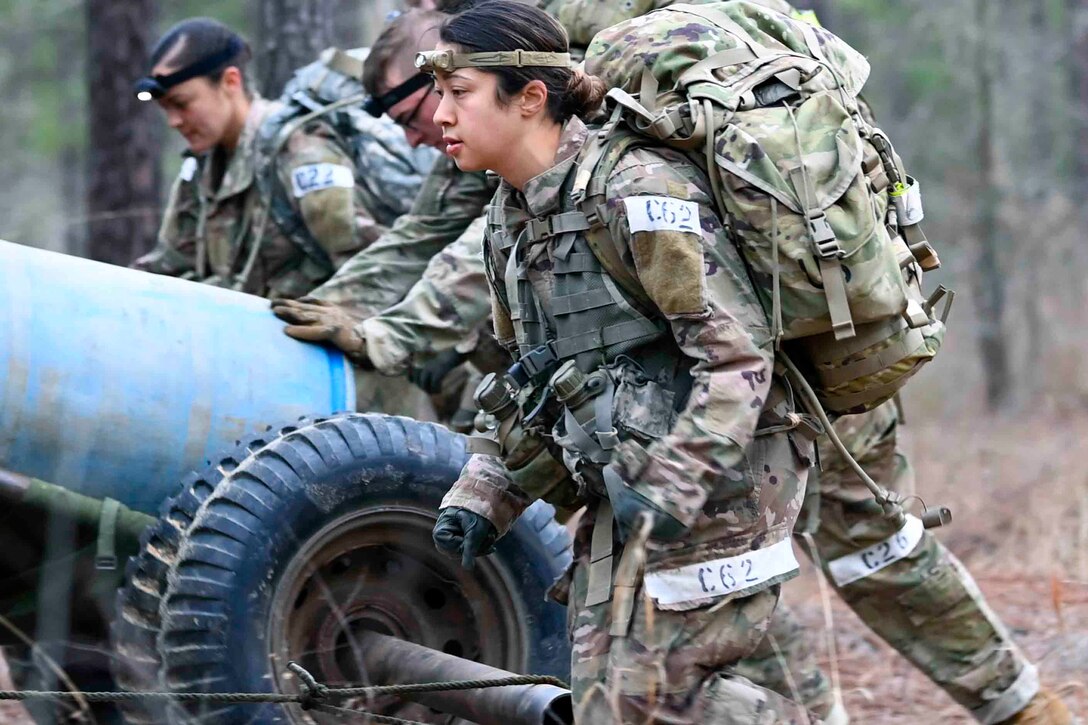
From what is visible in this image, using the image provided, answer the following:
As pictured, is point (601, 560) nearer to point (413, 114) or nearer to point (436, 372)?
point (413, 114)

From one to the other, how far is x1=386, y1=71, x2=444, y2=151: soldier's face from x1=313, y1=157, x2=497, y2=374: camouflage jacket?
0.10m

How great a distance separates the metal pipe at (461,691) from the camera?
3.39 meters

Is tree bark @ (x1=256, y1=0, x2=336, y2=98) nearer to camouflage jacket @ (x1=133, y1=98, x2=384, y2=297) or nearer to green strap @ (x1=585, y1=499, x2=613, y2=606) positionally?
camouflage jacket @ (x1=133, y1=98, x2=384, y2=297)

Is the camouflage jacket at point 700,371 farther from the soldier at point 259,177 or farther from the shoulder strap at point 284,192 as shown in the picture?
the shoulder strap at point 284,192

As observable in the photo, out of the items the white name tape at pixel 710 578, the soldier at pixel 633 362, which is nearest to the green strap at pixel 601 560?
the soldier at pixel 633 362

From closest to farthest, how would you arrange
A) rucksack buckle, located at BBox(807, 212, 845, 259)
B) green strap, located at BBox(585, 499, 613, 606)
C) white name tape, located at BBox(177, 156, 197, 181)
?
rucksack buckle, located at BBox(807, 212, 845, 259) < green strap, located at BBox(585, 499, 613, 606) < white name tape, located at BBox(177, 156, 197, 181)

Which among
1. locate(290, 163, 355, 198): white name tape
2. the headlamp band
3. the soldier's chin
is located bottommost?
locate(290, 163, 355, 198): white name tape

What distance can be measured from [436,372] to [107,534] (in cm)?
188

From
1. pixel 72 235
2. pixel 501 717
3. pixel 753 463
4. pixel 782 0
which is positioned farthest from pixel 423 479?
pixel 72 235

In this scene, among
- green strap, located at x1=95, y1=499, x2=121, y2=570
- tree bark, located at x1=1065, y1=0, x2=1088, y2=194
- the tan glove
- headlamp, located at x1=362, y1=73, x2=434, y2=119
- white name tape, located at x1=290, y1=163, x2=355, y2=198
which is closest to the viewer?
green strap, located at x1=95, y1=499, x2=121, y2=570

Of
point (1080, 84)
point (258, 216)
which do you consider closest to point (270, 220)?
point (258, 216)

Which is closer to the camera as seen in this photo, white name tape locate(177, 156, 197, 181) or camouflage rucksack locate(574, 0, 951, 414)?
camouflage rucksack locate(574, 0, 951, 414)

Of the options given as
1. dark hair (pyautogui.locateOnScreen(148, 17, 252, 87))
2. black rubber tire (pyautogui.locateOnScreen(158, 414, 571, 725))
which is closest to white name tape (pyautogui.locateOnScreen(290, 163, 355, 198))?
dark hair (pyautogui.locateOnScreen(148, 17, 252, 87))

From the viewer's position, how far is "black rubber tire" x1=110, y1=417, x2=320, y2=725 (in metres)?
3.86
